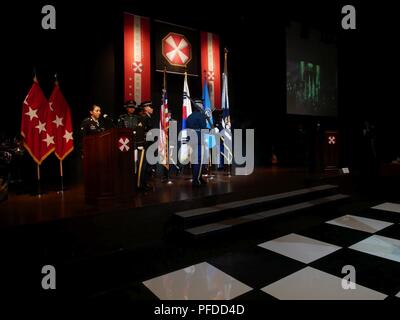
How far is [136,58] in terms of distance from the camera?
461 centimetres

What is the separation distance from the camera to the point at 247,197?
345 centimetres

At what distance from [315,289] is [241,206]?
4.69 feet

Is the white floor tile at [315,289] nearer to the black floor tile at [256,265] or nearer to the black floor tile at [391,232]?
the black floor tile at [256,265]

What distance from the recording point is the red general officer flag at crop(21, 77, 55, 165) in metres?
3.36

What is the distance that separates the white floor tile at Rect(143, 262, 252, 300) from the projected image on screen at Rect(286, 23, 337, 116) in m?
5.19

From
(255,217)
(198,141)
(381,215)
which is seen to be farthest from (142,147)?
(381,215)

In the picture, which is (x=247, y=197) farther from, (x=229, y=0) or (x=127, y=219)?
(x=229, y=0)

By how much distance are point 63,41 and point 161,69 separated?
1646 mm

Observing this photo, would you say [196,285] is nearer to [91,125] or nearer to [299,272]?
[299,272]

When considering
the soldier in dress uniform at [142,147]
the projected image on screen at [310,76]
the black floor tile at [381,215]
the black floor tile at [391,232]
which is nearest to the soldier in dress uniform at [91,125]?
the soldier in dress uniform at [142,147]

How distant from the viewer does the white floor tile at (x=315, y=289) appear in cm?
164

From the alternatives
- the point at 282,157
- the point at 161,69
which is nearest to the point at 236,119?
the point at 282,157

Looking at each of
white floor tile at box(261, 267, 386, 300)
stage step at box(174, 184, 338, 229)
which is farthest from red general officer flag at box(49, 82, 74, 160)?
white floor tile at box(261, 267, 386, 300)

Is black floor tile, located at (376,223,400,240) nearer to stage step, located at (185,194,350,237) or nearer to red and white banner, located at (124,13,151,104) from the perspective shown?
stage step, located at (185,194,350,237)
